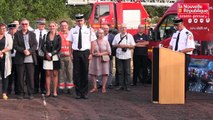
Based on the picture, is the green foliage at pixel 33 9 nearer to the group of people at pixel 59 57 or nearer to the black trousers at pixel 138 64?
the black trousers at pixel 138 64

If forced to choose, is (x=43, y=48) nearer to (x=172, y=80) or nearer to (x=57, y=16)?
(x=172, y=80)

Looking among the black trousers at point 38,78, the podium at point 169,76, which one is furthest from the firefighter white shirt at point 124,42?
the podium at point 169,76

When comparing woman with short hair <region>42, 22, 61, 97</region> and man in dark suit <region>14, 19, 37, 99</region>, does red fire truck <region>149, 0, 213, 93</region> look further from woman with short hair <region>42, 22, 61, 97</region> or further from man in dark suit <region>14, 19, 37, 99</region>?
man in dark suit <region>14, 19, 37, 99</region>

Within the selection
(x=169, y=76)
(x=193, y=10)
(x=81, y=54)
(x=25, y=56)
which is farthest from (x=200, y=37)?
(x=25, y=56)

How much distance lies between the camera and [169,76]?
1259 centimetres

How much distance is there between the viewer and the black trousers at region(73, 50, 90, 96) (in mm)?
13227

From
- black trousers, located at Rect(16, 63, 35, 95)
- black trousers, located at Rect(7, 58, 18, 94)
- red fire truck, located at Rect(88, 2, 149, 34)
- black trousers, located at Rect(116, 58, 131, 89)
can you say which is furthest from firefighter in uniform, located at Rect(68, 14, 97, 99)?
red fire truck, located at Rect(88, 2, 149, 34)

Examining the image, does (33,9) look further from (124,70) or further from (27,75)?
(27,75)

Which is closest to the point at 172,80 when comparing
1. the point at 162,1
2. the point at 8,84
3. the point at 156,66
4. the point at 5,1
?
the point at 156,66

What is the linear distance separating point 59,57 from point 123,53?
1.97 meters

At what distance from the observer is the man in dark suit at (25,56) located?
43.6 feet

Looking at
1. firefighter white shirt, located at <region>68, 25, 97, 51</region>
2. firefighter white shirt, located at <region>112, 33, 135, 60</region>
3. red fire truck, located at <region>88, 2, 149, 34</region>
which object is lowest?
firefighter white shirt, located at <region>112, 33, 135, 60</region>

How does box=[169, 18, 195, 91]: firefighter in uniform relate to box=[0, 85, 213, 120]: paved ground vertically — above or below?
above

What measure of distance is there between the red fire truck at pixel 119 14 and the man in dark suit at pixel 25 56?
14.3 m
